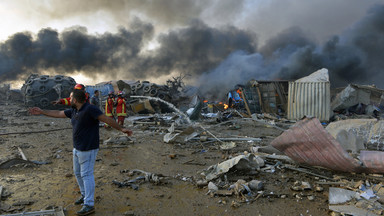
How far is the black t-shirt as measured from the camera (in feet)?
9.96

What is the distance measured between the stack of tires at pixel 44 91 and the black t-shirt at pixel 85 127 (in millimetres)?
16451

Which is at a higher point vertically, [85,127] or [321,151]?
[85,127]

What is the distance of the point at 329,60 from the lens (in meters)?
23.2

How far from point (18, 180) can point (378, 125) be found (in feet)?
26.3

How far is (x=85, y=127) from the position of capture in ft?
10.1

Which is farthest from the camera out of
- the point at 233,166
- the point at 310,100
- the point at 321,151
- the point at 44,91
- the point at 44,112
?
the point at 44,91

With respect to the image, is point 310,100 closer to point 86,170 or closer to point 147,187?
point 147,187

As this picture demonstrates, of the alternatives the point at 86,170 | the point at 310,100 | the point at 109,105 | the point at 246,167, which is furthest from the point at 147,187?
the point at 310,100

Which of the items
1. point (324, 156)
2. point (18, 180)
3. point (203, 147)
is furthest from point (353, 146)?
point (18, 180)

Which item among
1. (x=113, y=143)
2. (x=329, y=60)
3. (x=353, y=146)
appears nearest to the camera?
(x=353, y=146)

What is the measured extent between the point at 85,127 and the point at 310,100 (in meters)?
13.1

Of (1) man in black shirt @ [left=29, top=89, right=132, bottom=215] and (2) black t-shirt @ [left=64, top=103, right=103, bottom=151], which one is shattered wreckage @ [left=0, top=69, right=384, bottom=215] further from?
(2) black t-shirt @ [left=64, top=103, right=103, bottom=151]

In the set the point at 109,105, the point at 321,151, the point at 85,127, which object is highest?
the point at 109,105

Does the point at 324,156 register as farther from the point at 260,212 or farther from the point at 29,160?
the point at 29,160
